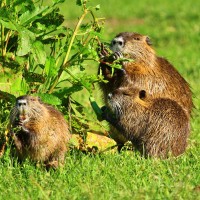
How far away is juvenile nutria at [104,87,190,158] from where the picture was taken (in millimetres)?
6418

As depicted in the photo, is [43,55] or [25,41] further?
[43,55]

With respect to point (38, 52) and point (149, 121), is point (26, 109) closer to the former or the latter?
point (38, 52)

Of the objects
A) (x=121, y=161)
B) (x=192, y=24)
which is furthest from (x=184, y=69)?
(x=121, y=161)

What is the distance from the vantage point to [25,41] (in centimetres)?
610

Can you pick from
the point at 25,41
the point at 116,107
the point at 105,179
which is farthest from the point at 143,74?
the point at 105,179

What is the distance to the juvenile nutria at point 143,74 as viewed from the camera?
6.73 m

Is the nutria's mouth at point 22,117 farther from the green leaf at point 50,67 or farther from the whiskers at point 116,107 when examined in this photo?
the whiskers at point 116,107

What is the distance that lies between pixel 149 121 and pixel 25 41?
4.46 feet

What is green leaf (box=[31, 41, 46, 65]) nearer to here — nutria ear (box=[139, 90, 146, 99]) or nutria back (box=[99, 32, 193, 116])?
nutria back (box=[99, 32, 193, 116])

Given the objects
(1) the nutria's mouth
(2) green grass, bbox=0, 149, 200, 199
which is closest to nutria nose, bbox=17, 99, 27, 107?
(1) the nutria's mouth

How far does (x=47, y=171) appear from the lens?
577cm

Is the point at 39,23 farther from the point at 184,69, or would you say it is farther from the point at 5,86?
the point at 184,69

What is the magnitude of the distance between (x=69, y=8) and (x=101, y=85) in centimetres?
1328

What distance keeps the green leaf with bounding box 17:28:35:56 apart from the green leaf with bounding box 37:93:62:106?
1.31 ft
